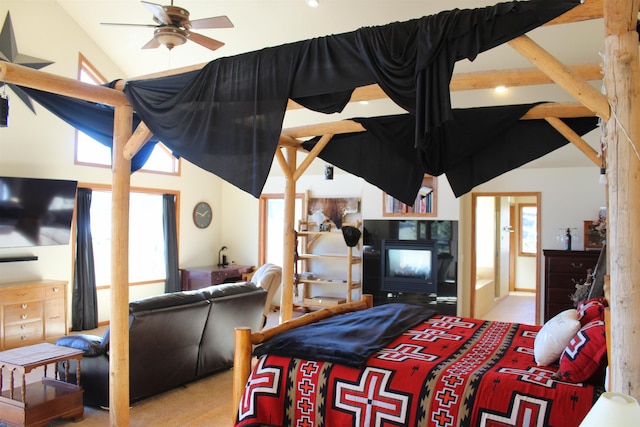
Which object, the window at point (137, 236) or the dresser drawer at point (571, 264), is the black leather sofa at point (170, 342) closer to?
the window at point (137, 236)

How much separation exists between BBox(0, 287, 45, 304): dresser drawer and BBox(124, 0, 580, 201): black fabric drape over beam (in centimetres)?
338

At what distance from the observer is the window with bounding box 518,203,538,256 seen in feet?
35.6

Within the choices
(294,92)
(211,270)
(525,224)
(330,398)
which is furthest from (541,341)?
(525,224)

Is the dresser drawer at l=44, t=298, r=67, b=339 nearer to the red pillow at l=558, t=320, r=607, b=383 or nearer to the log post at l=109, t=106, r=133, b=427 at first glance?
the log post at l=109, t=106, r=133, b=427

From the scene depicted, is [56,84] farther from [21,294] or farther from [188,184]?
[188,184]

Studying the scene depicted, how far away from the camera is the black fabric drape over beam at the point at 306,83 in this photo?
2219 millimetres

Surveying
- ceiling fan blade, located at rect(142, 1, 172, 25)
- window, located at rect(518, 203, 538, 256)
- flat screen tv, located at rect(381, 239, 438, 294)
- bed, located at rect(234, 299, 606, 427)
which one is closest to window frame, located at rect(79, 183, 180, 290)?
flat screen tv, located at rect(381, 239, 438, 294)

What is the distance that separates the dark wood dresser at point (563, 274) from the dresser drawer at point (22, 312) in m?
6.22

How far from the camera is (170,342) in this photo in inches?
165

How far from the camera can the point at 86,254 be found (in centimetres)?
664

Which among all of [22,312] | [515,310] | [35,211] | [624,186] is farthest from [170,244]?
[624,186]

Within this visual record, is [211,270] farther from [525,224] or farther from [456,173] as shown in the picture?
[525,224]

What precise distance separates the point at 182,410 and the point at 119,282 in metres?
1.20

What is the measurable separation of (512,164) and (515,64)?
207 centimetres
